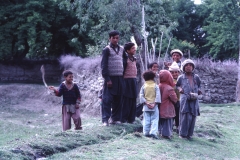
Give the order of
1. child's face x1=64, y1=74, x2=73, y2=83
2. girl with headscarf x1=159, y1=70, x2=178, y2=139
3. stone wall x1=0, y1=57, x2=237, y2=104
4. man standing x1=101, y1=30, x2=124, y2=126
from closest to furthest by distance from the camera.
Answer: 1. girl with headscarf x1=159, y1=70, x2=178, y2=139
2. man standing x1=101, y1=30, x2=124, y2=126
3. child's face x1=64, y1=74, x2=73, y2=83
4. stone wall x1=0, y1=57, x2=237, y2=104

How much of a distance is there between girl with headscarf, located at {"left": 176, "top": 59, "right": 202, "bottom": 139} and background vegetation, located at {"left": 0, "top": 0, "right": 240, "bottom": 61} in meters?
6.55

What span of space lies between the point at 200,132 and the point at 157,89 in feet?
6.69

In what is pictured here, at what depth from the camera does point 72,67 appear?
2253 centimetres

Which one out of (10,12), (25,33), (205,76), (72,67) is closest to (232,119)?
(205,76)

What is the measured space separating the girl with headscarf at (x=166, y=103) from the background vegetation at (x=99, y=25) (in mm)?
6672

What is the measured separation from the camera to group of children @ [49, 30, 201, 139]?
740 centimetres

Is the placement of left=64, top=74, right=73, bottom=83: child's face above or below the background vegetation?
below

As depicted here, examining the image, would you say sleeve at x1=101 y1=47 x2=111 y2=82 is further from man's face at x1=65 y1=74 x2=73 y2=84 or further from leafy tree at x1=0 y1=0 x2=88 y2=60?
leafy tree at x1=0 y1=0 x2=88 y2=60

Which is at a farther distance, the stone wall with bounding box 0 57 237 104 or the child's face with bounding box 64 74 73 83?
the stone wall with bounding box 0 57 237 104

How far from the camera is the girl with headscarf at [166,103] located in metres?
7.46

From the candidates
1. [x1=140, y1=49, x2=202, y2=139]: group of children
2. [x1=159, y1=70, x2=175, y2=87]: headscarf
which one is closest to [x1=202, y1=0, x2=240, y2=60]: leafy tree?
[x1=140, y1=49, x2=202, y2=139]: group of children

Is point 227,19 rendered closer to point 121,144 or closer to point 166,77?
point 166,77

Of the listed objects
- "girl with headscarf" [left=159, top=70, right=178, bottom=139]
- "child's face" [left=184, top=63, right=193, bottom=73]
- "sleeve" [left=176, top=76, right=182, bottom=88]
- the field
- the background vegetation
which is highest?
the background vegetation

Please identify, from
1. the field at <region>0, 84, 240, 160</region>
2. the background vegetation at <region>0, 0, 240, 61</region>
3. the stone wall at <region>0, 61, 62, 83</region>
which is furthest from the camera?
the stone wall at <region>0, 61, 62, 83</region>
